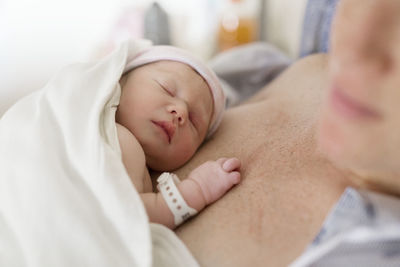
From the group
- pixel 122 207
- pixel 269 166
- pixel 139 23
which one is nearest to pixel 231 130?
pixel 269 166

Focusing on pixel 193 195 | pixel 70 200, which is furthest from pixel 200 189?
pixel 70 200

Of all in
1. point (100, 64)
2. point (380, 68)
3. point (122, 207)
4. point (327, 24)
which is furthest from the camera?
point (327, 24)

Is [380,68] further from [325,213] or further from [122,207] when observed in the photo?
[122,207]

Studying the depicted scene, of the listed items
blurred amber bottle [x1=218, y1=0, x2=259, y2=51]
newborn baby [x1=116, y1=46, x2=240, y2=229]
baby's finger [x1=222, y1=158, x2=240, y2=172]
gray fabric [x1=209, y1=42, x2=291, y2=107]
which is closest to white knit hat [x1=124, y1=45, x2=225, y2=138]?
newborn baby [x1=116, y1=46, x2=240, y2=229]

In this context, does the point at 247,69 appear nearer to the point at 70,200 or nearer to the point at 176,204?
the point at 176,204

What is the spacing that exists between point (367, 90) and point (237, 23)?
60.4 inches

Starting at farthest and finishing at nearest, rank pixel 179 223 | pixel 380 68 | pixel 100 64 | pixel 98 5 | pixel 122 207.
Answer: pixel 98 5 < pixel 100 64 < pixel 179 223 < pixel 122 207 < pixel 380 68

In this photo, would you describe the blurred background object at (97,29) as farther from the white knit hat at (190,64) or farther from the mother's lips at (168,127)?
the mother's lips at (168,127)

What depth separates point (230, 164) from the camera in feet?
2.93

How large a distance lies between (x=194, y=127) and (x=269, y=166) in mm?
266

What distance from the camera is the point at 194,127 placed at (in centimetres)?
109

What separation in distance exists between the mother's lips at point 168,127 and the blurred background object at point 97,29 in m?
0.80

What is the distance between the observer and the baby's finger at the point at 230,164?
0.89 meters

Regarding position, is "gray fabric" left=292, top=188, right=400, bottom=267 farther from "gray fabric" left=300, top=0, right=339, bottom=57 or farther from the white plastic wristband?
"gray fabric" left=300, top=0, right=339, bottom=57
